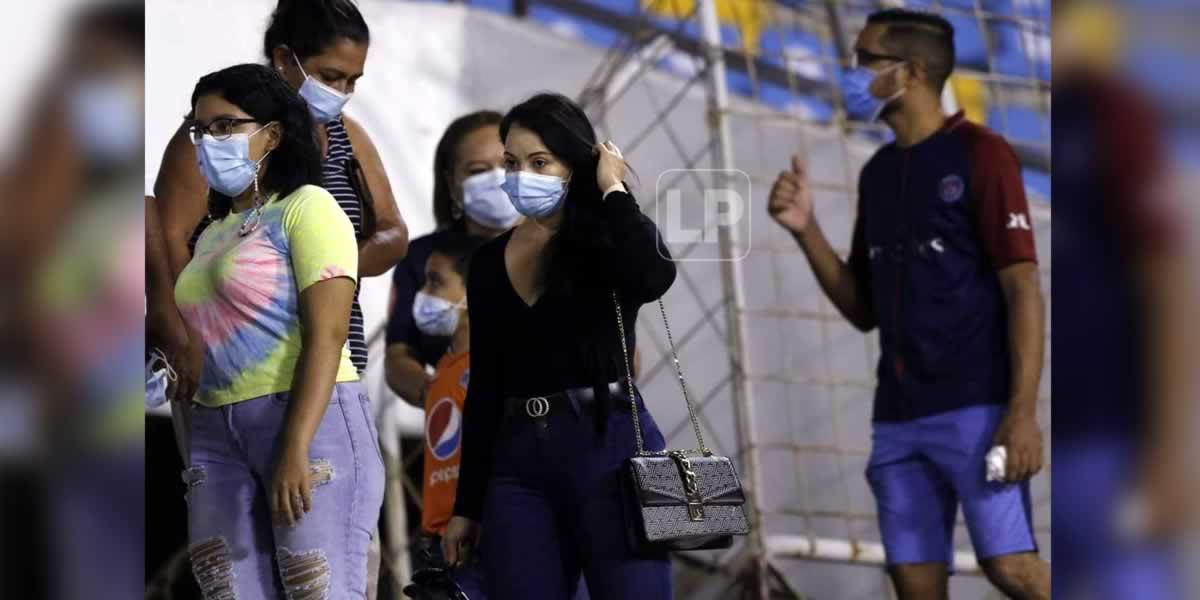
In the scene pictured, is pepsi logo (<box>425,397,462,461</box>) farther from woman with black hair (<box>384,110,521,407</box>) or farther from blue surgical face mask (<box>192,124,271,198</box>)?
blue surgical face mask (<box>192,124,271,198</box>)

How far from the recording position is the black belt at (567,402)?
9.52ft

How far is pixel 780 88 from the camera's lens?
4305 mm

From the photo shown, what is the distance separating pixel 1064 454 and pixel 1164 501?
14 cm

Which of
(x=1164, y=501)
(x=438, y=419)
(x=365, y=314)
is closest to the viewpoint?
(x=1164, y=501)

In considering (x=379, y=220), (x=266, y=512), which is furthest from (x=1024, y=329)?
(x=266, y=512)

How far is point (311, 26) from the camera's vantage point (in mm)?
3537

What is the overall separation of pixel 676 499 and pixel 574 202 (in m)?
0.55

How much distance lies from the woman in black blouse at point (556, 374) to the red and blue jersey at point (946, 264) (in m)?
1.16

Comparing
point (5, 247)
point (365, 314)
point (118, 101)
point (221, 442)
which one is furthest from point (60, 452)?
point (365, 314)

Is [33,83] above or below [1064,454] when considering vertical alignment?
above

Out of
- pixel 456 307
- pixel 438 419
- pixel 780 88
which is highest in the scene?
pixel 780 88

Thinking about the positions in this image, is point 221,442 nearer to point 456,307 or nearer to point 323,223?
point 323,223

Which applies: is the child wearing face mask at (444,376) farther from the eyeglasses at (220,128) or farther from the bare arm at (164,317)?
the eyeglasses at (220,128)

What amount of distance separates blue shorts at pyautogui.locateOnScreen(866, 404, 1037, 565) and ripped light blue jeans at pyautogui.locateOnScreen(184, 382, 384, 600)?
58.6 inches
